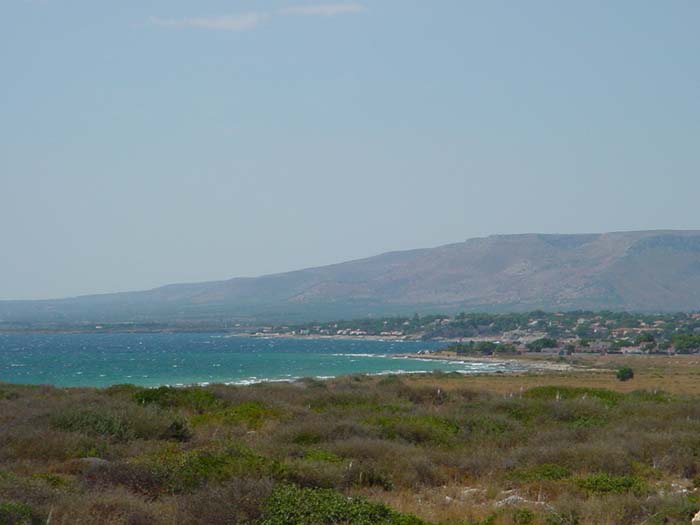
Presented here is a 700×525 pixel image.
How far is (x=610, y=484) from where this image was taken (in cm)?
1515

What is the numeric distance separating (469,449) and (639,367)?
71.7 m

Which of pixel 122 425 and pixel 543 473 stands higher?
pixel 122 425

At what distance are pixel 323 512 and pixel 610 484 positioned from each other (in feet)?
20.6

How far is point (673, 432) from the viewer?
21250 millimetres

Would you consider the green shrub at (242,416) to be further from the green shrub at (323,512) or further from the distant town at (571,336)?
the distant town at (571,336)

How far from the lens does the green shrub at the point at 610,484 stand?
48.6ft

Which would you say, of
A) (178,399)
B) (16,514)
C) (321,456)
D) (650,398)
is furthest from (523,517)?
(650,398)

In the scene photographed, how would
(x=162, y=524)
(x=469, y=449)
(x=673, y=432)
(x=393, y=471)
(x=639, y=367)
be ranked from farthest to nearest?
(x=639, y=367)
(x=673, y=432)
(x=469, y=449)
(x=393, y=471)
(x=162, y=524)

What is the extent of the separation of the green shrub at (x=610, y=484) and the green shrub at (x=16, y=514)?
8.87m

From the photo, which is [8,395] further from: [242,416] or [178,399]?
[242,416]

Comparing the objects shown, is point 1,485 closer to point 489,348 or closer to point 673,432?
point 673,432

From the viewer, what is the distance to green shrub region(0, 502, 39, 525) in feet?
35.0

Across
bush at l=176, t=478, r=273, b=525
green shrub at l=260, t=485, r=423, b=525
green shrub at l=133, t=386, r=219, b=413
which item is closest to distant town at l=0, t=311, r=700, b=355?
green shrub at l=133, t=386, r=219, b=413

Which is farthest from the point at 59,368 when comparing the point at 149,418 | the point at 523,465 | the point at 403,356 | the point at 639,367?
the point at 523,465
